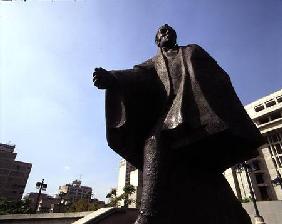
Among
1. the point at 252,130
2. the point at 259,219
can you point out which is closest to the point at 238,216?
the point at 252,130

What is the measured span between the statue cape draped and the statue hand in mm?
97

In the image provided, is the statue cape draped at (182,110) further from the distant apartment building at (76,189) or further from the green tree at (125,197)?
the distant apartment building at (76,189)

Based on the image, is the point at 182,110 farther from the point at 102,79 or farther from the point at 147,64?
the point at 147,64

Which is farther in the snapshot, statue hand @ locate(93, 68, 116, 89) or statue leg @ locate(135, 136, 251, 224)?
statue hand @ locate(93, 68, 116, 89)

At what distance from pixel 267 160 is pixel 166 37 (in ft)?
187

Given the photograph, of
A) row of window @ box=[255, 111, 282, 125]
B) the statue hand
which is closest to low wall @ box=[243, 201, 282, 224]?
the statue hand

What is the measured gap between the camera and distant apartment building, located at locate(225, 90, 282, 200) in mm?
51625

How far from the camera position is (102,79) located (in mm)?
2885

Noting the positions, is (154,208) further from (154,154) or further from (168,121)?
(168,121)

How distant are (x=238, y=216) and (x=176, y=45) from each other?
7.21ft

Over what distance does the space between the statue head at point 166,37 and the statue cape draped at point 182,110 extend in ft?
0.70

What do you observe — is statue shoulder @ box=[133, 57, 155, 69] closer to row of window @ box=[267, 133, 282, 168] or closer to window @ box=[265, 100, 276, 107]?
row of window @ box=[267, 133, 282, 168]

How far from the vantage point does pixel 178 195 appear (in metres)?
2.53

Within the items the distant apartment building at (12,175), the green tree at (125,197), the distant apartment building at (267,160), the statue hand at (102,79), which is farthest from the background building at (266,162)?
the statue hand at (102,79)
